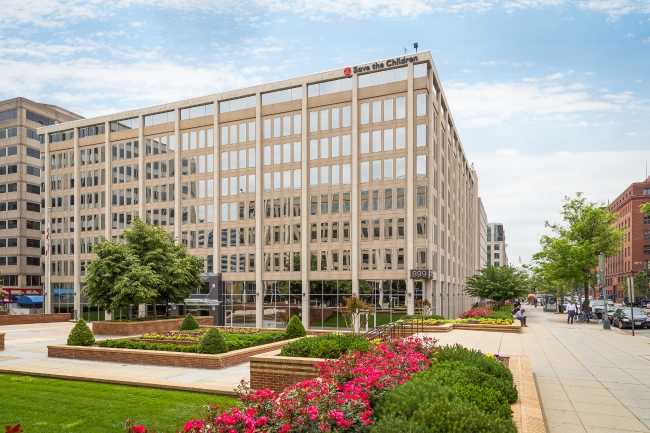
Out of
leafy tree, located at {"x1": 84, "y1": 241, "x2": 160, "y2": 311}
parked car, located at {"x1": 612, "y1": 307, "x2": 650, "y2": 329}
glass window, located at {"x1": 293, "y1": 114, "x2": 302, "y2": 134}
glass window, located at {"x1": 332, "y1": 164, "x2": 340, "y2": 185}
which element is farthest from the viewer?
glass window, located at {"x1": 293, "y1": 114, "x2": 302, "y2": 134}

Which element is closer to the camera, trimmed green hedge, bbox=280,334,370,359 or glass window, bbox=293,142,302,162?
trimmed green hedge, bbox=280,334,370,359

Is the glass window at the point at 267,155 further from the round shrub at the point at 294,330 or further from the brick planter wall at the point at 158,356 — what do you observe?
the brick planter wall at the point at 158,356

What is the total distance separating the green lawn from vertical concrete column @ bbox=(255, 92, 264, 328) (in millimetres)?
38818

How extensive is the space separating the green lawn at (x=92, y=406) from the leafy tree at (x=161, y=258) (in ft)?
86.4

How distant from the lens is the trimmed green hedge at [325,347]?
48.6 feet

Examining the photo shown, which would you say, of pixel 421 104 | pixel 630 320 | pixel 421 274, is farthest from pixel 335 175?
pixel 630 320

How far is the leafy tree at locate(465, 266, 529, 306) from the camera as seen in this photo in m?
54.7

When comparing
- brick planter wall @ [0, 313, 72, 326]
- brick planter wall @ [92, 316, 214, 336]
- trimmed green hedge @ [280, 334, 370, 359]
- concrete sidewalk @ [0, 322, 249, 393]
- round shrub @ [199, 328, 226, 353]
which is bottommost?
brick planter wall @ [0, 313, 72, 326]

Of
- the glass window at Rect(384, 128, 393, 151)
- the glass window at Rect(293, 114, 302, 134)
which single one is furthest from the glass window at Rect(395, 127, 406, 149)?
the glass window at Rect(293, 114, 302, 134)

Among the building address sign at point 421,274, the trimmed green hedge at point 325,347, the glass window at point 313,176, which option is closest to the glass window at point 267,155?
the glass window at point 313,176

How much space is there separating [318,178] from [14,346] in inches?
1215

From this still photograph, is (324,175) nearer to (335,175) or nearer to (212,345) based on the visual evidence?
(335,175)

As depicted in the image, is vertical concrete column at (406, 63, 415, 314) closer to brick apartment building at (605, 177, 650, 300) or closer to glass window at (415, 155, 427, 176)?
glass window at (415, 155, 427, 176)

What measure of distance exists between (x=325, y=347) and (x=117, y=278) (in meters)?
28.9
